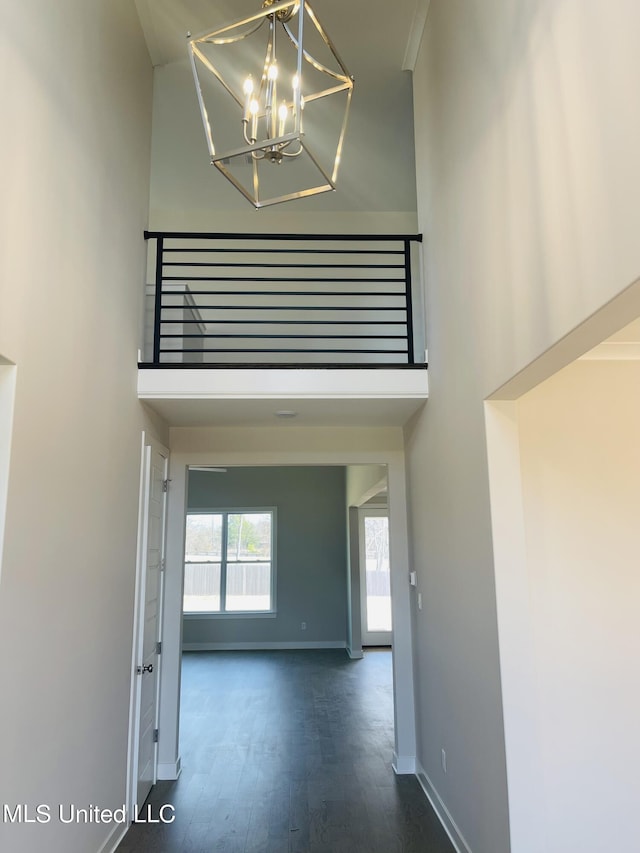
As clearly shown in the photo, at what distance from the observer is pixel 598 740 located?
2461mm

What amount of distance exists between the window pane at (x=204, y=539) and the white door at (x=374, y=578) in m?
2.49

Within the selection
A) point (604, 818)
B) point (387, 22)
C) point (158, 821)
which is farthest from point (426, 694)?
point (387, 22)

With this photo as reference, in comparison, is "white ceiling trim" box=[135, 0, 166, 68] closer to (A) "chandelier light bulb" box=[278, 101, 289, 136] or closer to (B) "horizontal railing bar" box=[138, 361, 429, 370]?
(B) "horizontal railing bar" box=[138, 361, 429, 370]

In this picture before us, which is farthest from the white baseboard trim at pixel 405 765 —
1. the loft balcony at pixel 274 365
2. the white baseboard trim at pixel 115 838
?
the loft balcony at pixel 274 365

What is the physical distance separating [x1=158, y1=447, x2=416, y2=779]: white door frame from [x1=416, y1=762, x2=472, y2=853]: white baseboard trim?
25 cm

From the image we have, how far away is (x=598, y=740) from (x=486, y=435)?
1.44 m

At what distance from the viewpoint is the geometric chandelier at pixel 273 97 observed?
1947 millimetres

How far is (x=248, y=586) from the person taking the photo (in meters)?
9.48

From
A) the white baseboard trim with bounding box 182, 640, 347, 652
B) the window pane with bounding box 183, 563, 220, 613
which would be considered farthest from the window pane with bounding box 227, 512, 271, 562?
the white baseboard trim with bounding box 182, 640, 347, 652

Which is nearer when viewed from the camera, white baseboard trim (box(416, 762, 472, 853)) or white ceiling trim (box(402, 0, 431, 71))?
white baseboard trim (box(416, 762, 472, 853))

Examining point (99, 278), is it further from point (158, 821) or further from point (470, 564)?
point (158, 821)

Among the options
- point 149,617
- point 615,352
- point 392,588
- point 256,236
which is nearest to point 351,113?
point 256,236

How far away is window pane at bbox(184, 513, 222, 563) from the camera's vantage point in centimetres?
960

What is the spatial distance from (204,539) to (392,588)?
239 inches
